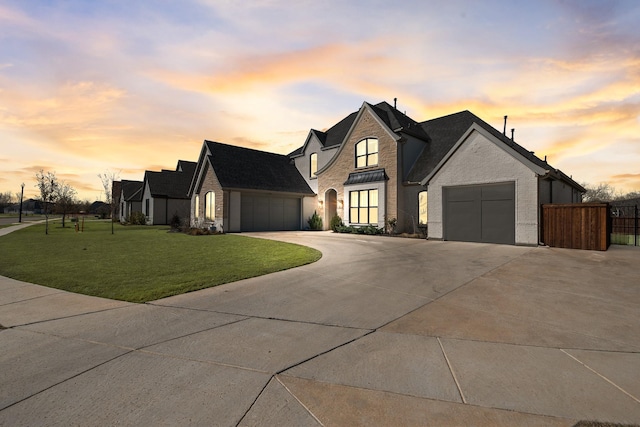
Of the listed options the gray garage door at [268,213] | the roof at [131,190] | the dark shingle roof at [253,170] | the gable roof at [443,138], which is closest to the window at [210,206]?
the dark shingle roof at [253,170]

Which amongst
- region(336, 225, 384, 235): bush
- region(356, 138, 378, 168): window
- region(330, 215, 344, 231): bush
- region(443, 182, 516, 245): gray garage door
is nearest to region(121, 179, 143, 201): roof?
region(330, 215, 344, 231): bush

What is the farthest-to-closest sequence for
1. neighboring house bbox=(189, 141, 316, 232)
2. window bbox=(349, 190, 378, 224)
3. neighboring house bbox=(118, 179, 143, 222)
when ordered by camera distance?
neighboring house bbox=(118, 179, 143, 222)
neighboring house bbox=(189, 141, 316, 232)
window bbox=(349, 190, 378, 224)

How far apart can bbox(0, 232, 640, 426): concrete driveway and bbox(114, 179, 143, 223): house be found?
1680 inches

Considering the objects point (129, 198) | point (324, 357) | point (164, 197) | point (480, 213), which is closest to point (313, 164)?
point (480, 213)

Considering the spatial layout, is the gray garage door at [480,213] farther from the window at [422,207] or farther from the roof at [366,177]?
the roof at [366,177]

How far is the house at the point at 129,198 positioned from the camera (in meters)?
43.9

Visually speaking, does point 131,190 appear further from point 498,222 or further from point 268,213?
point 498,222

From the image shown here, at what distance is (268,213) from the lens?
2633cm

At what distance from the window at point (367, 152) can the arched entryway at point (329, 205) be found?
410cm

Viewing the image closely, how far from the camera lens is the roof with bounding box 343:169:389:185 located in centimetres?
2208

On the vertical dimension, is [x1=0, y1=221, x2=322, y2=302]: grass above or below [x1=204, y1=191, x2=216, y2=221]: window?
below

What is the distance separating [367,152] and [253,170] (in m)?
10.4

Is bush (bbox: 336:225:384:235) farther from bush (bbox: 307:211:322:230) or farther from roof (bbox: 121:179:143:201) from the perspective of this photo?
roof (bbox: 121:179:143:201)

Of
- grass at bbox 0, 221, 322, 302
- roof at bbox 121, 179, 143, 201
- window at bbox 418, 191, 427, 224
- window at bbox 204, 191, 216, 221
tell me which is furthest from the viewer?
roof at bbox 121, 179, 143, 201
